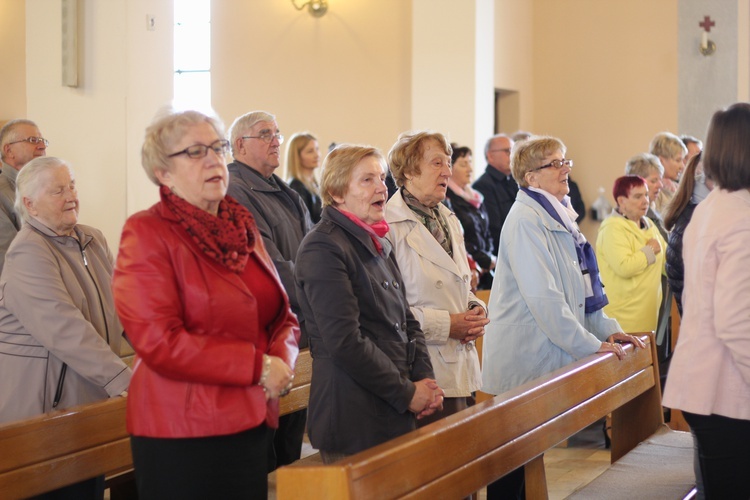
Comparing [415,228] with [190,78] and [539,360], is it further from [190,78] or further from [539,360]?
[190,78]

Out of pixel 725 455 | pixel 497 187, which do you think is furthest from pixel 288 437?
pixel 497 187

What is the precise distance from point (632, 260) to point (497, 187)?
73.9 inches

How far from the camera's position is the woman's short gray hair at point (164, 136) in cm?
215

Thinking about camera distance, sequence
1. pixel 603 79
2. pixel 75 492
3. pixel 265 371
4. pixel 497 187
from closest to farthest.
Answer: pixel 265 371
pixel 75 492
pixel 497 187
pixel 603 79

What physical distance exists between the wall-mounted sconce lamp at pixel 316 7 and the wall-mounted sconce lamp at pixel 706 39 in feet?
11.9

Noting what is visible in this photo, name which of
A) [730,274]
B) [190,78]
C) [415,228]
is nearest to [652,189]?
[415,228]

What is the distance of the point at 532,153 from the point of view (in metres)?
3.64

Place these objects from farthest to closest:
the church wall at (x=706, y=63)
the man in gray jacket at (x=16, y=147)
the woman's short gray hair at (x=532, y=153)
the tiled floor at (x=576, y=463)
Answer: the church wall at (x=706, y=63)
the man in gray jacket at (x=16, y=147)
the tiled floor at (x=576, y=463)
the woman's short gray hair at (x=532, y=153)

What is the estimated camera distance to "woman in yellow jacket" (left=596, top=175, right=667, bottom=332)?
5.16 metres

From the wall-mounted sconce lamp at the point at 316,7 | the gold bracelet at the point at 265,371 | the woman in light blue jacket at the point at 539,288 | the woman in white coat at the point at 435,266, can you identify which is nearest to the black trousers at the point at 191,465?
the gold bracelet at the point at 265,371

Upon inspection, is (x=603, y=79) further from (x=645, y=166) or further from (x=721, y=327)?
(x=721, y=327)

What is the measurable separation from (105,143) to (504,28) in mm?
4477

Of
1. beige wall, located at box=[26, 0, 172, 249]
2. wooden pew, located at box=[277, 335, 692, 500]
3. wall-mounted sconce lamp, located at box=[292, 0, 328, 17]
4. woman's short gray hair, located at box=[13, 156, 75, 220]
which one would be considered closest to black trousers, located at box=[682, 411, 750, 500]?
wooden pew, located at box=[277, 335, 692, 500]

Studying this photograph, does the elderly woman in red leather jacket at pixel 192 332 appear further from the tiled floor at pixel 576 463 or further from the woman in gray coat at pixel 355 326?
the tiled floor at pixel 576 463
